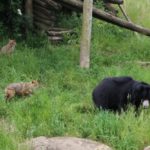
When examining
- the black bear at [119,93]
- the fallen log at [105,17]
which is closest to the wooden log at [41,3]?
the fallen log at [105,17]

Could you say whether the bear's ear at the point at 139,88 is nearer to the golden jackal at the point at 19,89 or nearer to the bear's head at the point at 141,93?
the bear's head at the point at 141,93

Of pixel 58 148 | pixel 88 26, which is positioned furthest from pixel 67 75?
pixel 58 148

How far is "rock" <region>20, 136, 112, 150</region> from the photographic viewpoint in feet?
20.1

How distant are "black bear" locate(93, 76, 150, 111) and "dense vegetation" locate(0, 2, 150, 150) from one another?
0.69 feet

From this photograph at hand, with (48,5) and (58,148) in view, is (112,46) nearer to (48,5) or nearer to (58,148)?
(48,5)

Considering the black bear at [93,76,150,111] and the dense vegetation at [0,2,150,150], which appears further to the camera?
the black bear at [93,76,150,111]

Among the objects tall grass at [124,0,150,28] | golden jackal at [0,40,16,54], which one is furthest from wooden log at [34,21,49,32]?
tall grass at [124,0,150,28]

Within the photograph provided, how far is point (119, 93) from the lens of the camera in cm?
762

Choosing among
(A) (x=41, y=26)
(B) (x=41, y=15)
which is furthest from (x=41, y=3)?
(A) (x=41, y=26)

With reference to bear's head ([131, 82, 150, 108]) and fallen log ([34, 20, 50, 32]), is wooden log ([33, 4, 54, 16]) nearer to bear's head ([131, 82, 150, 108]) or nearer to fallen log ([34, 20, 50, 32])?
fallen log ([34, 20, 50, 32])

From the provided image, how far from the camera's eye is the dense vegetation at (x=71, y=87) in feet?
21.6

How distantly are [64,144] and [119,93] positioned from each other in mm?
1778

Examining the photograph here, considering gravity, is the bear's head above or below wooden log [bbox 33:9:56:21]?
below

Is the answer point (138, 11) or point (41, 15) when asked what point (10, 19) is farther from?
point (138, 11)
